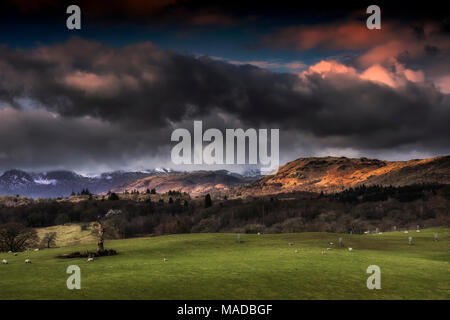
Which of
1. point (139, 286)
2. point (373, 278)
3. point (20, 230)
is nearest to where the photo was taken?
point (139, 286)

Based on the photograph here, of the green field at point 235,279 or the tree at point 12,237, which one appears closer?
the green field at point 235,279

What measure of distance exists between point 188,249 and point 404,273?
112 feet

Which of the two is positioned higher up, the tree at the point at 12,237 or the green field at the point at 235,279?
the green field at the point at 235,279

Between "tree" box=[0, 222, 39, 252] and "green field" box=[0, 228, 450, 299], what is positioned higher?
"green field" box=[0, 228, 450, 299]

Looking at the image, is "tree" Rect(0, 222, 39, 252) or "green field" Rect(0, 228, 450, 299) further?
"tree" Rect(0, 222, 39, 252)

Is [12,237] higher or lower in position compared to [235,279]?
lower

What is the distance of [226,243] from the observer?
6856 centimetres

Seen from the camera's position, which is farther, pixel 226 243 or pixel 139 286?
Answer: pixel 226 243

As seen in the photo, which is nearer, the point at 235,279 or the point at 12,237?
the point at 235,279
